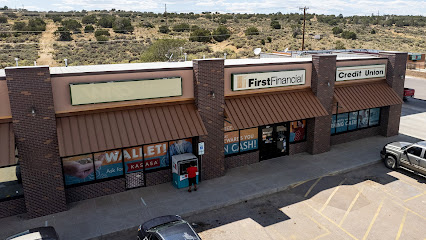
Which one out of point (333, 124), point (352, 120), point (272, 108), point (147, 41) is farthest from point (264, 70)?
point (147, 41)

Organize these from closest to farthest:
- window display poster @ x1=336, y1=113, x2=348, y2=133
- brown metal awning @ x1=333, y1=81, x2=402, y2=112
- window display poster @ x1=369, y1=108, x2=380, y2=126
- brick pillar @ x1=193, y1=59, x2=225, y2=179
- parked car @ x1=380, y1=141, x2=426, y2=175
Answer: brick pillar @ x1=193, y1=59, x2=225, y2=179 → parked car @ x1=380, y1=141, x2=426, y2=175 → brown metal awning @ x1=333, y1=81, x2=402, y2=112 → window display poster @ x1=336, y1=113, x2=348, y2=133 → window display poster @ x1=369, y1=108, x2=380, y2=126

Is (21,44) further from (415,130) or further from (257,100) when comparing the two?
(415,130)

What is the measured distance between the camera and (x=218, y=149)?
16812 millimetres

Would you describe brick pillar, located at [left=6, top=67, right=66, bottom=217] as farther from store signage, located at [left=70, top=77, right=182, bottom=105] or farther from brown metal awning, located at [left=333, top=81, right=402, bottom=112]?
brown metal awning, located at [left=333, top=81, right=402, bottom=112]

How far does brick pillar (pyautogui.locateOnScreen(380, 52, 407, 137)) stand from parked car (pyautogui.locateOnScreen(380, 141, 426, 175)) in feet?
16.3

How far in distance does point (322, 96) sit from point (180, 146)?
8.86 metres

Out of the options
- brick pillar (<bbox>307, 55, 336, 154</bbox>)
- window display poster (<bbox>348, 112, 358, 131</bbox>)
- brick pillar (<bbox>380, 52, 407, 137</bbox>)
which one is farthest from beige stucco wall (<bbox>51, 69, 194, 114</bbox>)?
brick pillar (<bbox>380, 52, 407, 137</bbox>)

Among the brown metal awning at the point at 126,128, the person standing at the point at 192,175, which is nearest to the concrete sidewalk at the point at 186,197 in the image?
the person standing at the point at 192,175

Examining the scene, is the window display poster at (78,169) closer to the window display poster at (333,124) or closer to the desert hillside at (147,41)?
the window display poster at (333,124)

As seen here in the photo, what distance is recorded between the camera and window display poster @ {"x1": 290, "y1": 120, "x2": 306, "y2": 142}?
19.9m

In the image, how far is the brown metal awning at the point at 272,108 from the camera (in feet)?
54.9

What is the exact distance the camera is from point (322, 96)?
19.5 metres

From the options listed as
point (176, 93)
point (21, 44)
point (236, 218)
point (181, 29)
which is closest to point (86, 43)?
point (21, 44)

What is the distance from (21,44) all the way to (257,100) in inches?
2093
